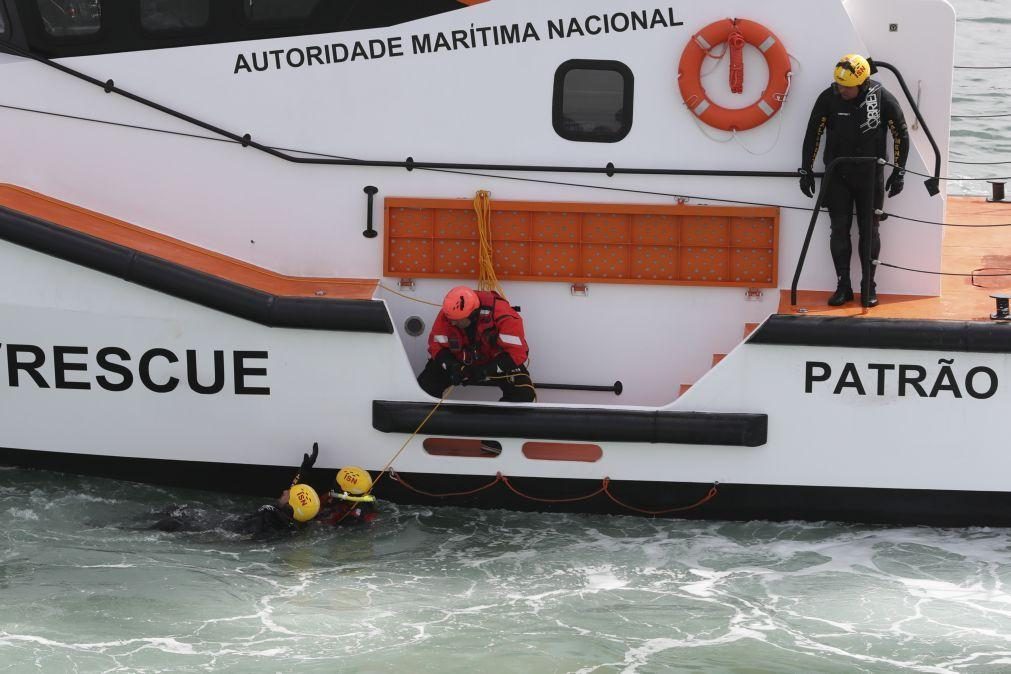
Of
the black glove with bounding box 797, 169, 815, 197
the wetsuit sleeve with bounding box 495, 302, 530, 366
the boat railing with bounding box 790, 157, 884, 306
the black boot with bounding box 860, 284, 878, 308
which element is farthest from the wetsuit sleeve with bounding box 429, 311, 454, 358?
the black boot with bounding box 860, 284, 878, 308

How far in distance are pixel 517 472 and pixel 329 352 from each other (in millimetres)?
1064

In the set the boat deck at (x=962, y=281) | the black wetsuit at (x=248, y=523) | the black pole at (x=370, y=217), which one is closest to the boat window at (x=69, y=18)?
the black pole at (x=370, y=217)

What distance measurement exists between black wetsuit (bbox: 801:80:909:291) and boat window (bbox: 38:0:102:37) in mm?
3399

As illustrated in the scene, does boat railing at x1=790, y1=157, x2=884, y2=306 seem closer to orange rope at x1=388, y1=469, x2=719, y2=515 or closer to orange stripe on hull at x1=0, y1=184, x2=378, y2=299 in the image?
orange rope at x1=388, y1=469, x2=719, y2=515

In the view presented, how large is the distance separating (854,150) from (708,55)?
2.63 ft

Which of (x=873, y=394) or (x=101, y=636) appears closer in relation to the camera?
(x=101, y=636)

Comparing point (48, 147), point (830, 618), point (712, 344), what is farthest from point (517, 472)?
point (48, 147)

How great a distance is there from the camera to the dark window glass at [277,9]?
658 centimetres

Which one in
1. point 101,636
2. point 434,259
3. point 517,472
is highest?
point 434,259

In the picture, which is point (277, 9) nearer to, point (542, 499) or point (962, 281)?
point (542, 499)

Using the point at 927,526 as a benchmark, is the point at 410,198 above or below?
above

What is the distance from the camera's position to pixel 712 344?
682cm

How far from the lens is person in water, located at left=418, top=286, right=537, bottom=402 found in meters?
6.54

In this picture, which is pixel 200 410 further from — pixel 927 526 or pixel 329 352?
pixel 927 526
